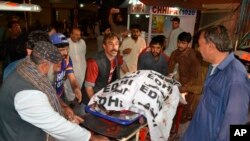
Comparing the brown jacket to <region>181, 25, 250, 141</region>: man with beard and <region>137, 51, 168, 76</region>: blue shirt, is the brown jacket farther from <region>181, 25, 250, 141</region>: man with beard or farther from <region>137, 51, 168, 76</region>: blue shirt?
<region>181, 25, 250, 141</region>: man with beard

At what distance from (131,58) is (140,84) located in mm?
2750

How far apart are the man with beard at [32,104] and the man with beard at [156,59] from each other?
2317mm

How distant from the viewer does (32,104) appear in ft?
5.58

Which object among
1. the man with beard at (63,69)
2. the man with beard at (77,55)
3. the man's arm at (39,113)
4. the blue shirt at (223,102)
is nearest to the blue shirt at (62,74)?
the man with beard at (63,69)

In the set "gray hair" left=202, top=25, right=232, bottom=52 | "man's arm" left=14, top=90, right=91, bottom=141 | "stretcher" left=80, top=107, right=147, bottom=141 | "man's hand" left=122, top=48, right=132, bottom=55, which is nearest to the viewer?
"man's arm" left=14, top=90, right=91, bottom=141

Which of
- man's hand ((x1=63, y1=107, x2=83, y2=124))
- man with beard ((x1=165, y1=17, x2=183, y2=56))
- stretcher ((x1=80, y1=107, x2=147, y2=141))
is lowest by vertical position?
stretcher ((x1=80, y1=107, x2=147, y2=141))

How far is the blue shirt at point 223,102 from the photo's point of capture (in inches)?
76.5

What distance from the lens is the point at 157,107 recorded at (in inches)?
108

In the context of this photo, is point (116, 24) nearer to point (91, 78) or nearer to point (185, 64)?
point (185, 64)

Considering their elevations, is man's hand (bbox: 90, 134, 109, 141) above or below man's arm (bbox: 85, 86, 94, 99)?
below

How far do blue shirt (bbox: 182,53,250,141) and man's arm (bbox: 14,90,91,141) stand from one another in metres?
1.18

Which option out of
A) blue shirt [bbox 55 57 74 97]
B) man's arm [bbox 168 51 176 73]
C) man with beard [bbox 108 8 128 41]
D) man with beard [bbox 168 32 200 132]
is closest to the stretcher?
blue shirt [bbox 55 57 74 97]

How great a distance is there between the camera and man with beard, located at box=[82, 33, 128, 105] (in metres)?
3.19

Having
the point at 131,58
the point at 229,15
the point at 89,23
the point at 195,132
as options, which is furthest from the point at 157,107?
the point at 89,23
